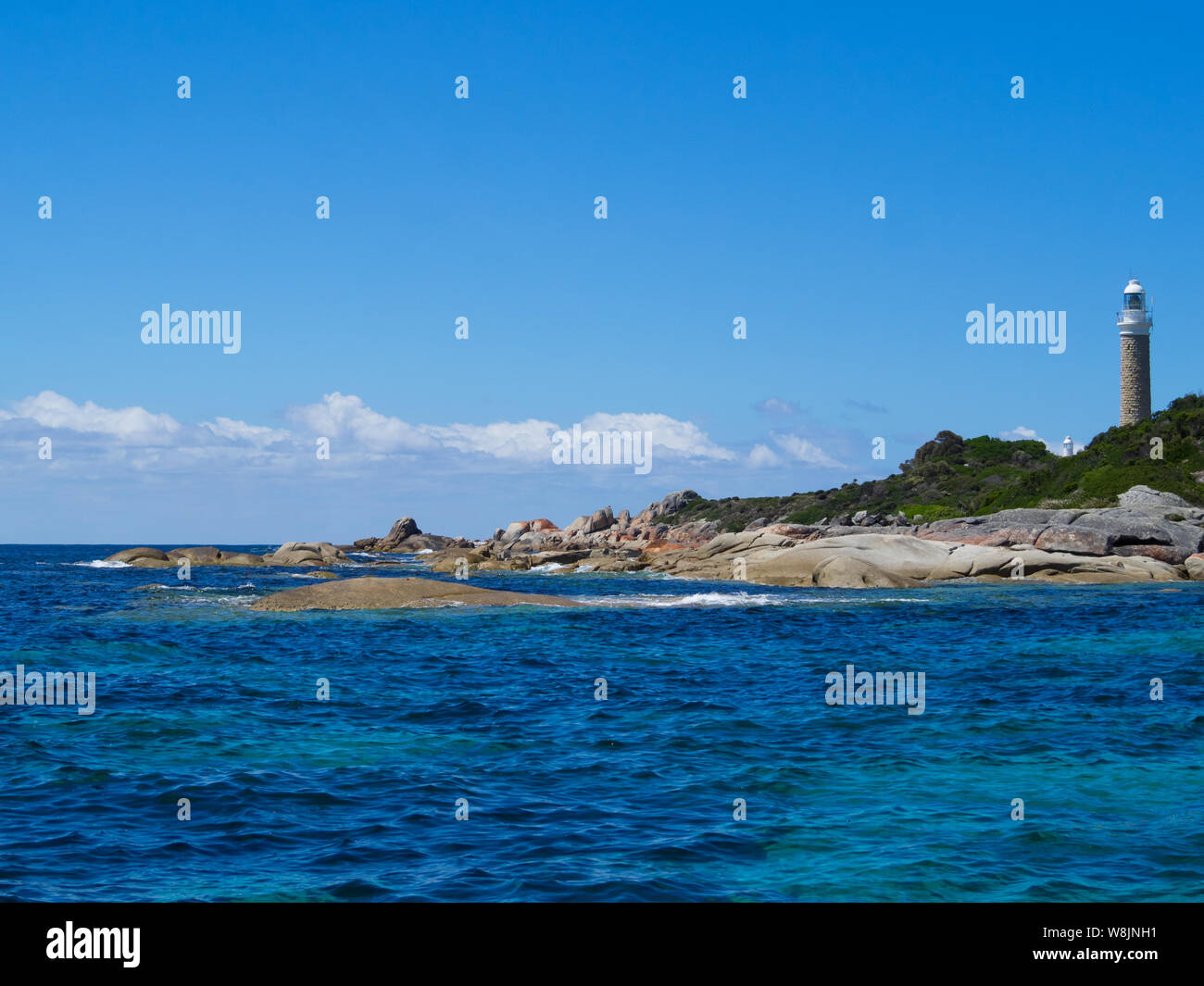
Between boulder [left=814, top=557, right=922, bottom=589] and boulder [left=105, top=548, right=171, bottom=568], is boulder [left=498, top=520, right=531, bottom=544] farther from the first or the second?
boulder [left=814, top=557, right=922, bottom=589]

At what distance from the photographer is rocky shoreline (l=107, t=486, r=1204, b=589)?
48.3 metres

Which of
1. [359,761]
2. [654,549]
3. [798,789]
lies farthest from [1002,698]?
[654,549]

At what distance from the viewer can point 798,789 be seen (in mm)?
11547

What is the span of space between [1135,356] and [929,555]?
167 feet

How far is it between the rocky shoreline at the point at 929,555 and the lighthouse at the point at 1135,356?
77.9ft

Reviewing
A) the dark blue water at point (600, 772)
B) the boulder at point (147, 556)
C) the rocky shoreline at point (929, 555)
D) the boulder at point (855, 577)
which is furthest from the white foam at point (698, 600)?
the boulder at point (147, 556)

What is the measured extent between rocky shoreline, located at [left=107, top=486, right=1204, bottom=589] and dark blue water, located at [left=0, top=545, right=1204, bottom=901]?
22434mm

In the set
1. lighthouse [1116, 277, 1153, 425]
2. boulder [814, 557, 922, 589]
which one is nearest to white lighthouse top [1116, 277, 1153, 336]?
lighthouse [1116, 277, 1153, 425]

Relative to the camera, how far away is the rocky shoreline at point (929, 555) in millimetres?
48344

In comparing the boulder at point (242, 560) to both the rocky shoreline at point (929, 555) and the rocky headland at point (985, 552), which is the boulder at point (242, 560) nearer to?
the rocky shoreline at point (929, 555)

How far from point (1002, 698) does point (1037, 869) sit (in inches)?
364

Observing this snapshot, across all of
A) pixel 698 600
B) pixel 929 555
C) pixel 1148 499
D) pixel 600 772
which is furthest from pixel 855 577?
pixel 600 772

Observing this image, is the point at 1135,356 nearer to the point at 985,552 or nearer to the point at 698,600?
the point at 985,552

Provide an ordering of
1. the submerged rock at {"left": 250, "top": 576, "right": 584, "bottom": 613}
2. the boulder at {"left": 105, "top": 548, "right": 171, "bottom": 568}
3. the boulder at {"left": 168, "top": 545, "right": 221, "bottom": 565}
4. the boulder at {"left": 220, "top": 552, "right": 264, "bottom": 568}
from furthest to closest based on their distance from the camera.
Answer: the boulder at {"left": 168, "top": 545, "right": 221, "bottom": 565}, the boulder at {"left": 105, "top": 548, "right": 171, "bottom": 568}, the boulder at {"left": 220, "top": 552, "right": 264, "bottom": 568}, the submerged rock at {"left": 250, "top": 576, "right": 584, "bottom": 613}
